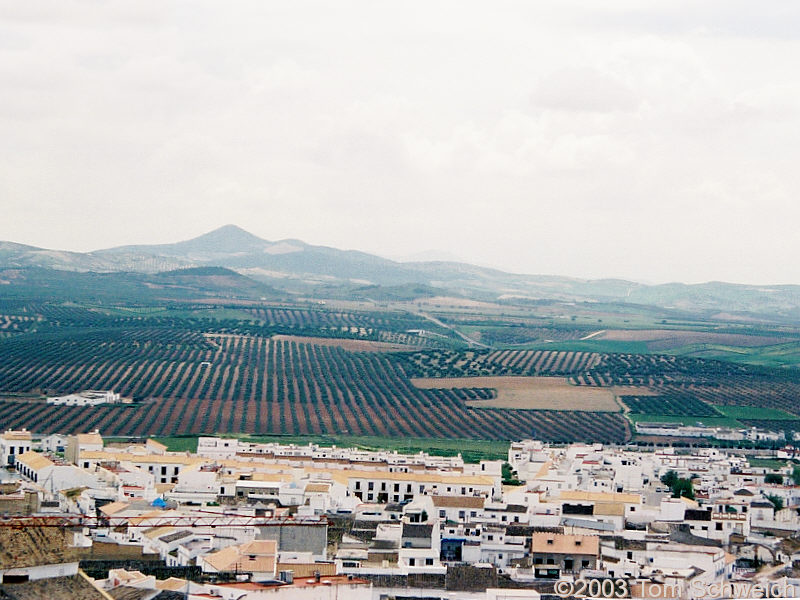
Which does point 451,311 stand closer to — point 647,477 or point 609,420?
point 609,420

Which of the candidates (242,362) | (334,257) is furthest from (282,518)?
(334,257)

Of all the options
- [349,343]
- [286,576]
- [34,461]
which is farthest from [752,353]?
[286,576]

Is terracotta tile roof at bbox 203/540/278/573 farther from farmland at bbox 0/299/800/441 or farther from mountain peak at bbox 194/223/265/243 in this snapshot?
mountain peak at bbox 194/223/265/243

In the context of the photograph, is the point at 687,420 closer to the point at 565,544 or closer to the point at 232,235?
the point at 565,544

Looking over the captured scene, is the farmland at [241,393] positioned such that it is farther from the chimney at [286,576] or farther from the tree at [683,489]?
the chimney at [286,576]

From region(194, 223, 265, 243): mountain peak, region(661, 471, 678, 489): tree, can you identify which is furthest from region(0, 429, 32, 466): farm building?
region(194, 223, 265, 243): mountain peak

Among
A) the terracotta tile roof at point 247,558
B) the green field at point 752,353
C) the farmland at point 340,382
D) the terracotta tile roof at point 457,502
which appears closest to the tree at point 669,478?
the terracotta tile roof at point 457,502
